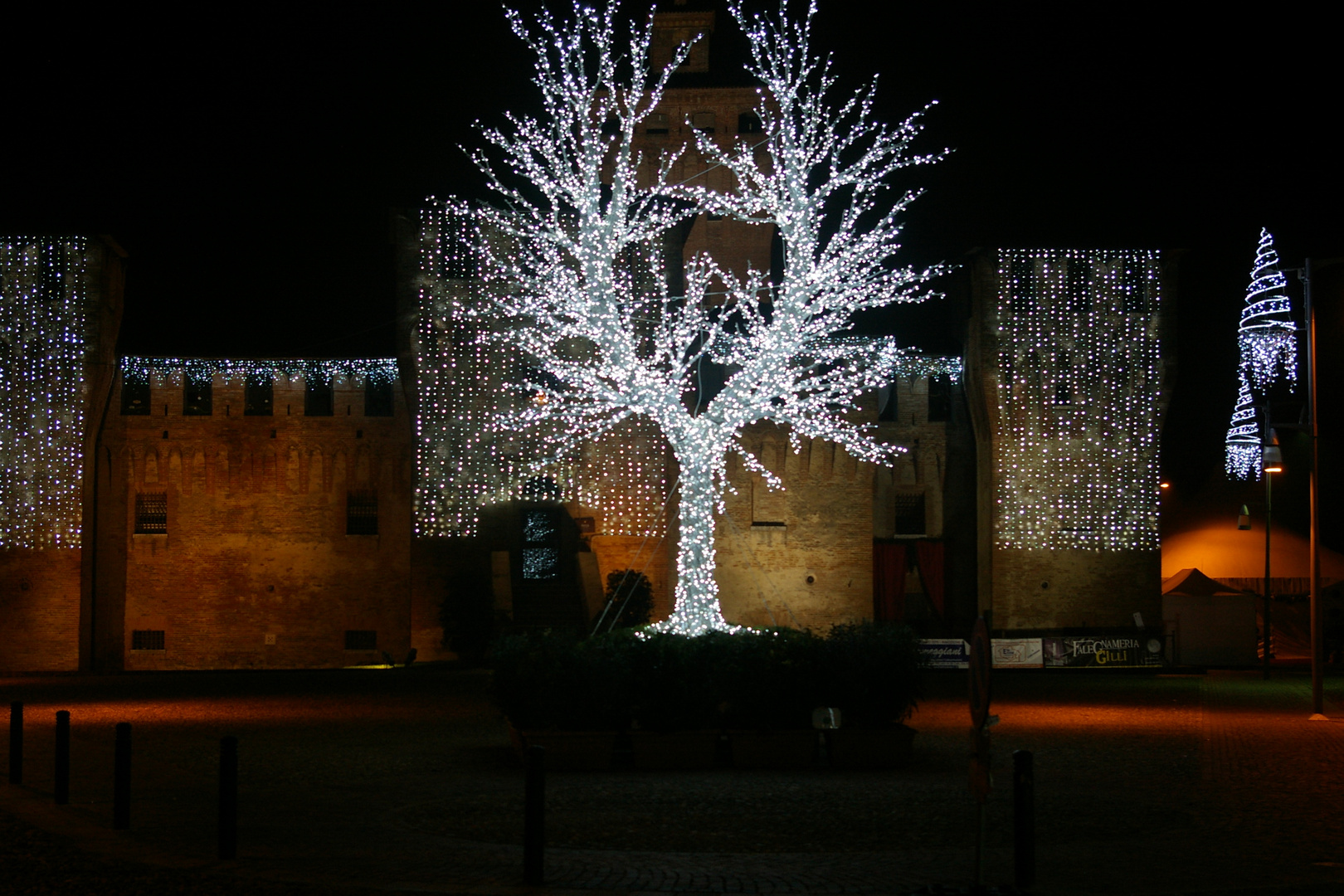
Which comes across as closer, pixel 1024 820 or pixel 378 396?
pixel 1024 820

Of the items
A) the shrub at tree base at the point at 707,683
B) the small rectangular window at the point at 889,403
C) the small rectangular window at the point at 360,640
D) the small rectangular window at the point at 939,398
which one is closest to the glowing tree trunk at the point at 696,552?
the shrub at tree base at the point at 707,683

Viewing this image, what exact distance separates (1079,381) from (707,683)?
82.0 feet

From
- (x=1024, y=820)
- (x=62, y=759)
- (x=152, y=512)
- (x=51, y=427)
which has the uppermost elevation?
(x=51, y=427)

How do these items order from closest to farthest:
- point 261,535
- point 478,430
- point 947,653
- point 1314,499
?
point 1314,499 < point 947,653 < point 478,430 < point 261,535

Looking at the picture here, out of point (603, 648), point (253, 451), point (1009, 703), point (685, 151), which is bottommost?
point (1009, 703)

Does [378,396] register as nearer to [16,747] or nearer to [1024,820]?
[16,747]

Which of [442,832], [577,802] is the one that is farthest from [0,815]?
[577,802]

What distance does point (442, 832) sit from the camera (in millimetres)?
10344

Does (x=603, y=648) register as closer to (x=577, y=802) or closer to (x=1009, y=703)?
(x=577, y=802)

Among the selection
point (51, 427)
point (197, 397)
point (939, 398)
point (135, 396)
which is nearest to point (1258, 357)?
point (939, 398)

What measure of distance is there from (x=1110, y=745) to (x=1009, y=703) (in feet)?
21.8

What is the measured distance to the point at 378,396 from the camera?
37781 millimetres

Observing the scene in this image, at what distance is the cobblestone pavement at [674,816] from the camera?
8.70 meters

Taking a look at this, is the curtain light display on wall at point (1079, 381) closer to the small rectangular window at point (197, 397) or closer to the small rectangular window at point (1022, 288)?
the small rectangular window at point (1022, 288)
